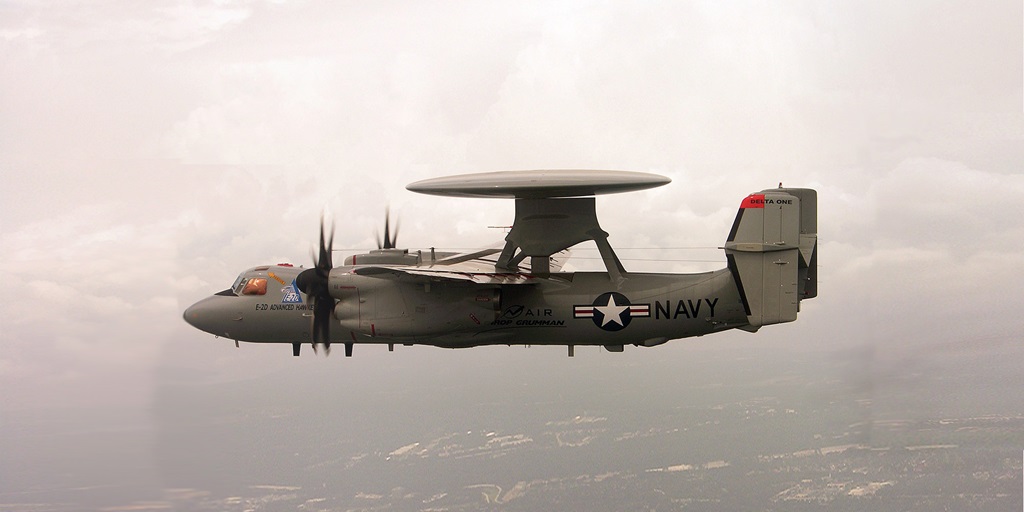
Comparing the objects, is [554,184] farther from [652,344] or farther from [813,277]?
[813,277]

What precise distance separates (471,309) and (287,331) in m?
4.13

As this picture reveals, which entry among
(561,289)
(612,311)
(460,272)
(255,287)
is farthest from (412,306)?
(612,311)

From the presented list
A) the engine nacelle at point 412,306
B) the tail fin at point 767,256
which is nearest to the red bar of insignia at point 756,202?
the tail fin at point 767,256

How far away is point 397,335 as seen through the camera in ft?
65.3

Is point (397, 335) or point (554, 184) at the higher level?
point (554, 184)

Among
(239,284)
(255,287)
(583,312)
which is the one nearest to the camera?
(583,312)

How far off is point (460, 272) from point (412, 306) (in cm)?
123

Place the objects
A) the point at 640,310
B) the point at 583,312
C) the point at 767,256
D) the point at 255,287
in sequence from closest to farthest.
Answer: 1. the point at 767,256
2. the point at 640,310
3. the point at 583,312
4. the point at 255,287

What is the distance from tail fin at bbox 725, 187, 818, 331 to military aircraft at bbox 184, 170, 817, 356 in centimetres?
2

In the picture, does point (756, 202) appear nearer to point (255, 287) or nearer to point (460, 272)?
point (460, 272)

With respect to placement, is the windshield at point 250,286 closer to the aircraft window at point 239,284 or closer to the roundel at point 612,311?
the aircraft window at point 239,284

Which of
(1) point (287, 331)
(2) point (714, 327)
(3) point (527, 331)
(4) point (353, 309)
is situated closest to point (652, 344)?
(2) point (714, 327)

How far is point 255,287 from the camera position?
21172 millimetres

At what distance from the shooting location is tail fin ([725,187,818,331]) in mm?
18906
